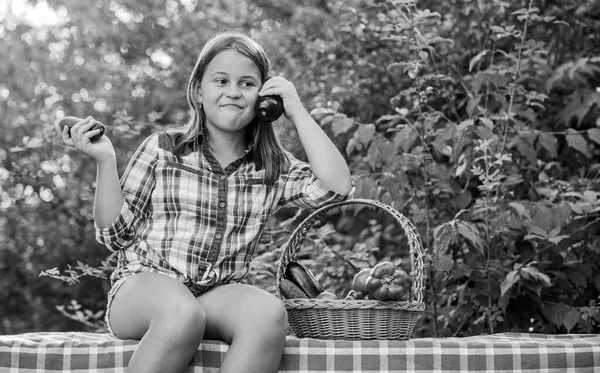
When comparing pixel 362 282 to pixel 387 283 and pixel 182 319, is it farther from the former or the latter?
pixel 182 319

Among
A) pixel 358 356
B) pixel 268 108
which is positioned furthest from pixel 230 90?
pixel 358 356

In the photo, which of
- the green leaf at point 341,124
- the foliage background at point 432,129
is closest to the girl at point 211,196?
the green leaf at point 341,124

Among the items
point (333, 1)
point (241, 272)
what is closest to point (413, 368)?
point (241, 272)

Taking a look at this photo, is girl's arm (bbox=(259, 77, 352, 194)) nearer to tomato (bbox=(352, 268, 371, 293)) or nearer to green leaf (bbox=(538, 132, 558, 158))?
tomato (bbox=(352, 268, 371, 293))

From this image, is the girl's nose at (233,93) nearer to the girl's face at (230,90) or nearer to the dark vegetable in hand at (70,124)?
the girl's face at (230,90)

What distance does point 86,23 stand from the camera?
706 centimetres

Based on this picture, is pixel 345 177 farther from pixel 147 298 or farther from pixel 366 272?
pixel 147 298

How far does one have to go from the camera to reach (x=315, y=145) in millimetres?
2400

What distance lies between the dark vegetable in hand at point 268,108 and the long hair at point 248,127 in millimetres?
134

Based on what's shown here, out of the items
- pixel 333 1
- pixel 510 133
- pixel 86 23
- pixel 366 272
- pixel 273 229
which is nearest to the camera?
pixel 366 272

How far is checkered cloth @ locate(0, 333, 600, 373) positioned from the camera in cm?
221

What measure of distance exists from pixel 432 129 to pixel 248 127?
907mm

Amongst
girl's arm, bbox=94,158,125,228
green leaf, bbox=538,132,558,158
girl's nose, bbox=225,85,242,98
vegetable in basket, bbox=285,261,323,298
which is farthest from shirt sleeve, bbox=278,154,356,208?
green leaf, bbox=538,132,558,158

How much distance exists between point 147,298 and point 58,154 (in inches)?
121
